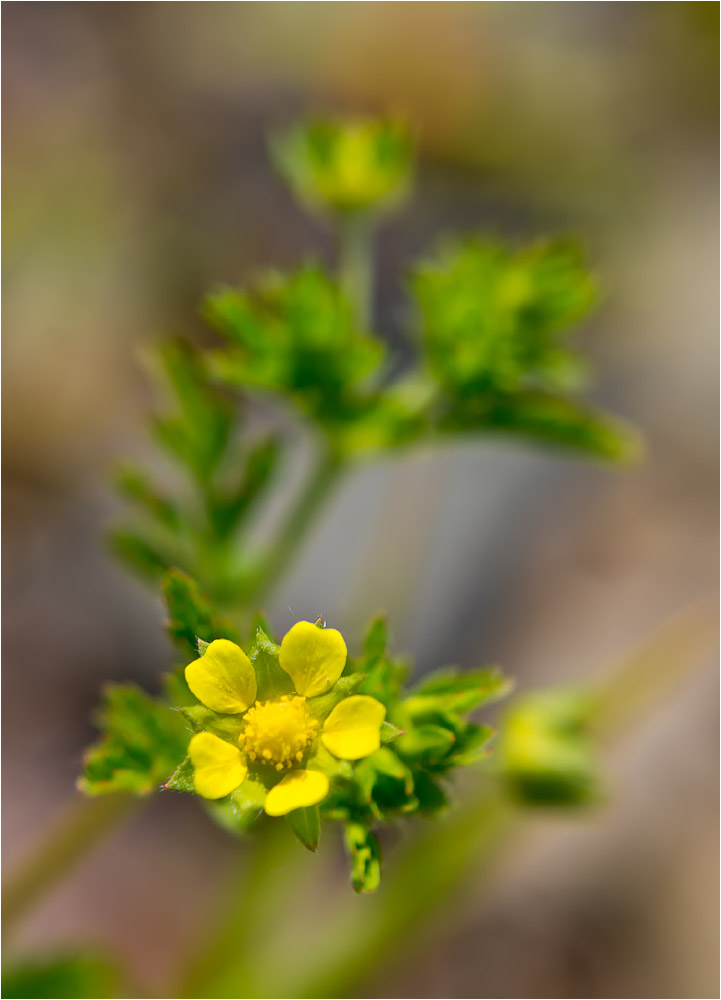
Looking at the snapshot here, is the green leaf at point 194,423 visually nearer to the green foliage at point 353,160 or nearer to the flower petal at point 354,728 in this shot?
the green foliage at point 353,160

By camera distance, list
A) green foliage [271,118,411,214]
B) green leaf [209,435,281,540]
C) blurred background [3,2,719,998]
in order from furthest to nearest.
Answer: blurred background [3,2,719,998]
green foliage [271,118,411,214]
green leaf [209,435,281,540]

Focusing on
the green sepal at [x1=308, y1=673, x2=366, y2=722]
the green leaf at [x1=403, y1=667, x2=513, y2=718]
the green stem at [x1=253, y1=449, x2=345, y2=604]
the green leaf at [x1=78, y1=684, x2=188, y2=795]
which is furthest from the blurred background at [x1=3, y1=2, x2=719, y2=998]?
the green sepal at [x1=308, y1=673, x2=366, y2=722]

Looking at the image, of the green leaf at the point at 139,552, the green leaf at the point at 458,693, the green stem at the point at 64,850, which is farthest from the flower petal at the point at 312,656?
the green stem at the point at 64,850

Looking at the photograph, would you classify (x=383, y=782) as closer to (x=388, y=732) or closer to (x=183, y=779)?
(x=388, y=732)

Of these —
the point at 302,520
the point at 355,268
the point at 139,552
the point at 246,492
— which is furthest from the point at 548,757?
the point at 355,268

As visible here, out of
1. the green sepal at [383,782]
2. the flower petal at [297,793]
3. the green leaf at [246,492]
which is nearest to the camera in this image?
the flower petal at [297,793]

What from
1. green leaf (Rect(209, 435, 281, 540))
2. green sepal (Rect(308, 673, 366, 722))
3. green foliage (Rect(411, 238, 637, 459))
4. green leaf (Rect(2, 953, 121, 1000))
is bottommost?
green leaf (Rect(2, 953, 121, 1000))

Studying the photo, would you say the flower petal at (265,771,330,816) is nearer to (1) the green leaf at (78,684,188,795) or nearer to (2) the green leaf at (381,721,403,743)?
(2) the green leaf at (381,721,403,743)
